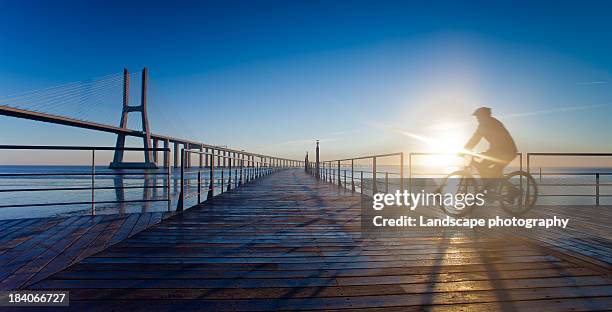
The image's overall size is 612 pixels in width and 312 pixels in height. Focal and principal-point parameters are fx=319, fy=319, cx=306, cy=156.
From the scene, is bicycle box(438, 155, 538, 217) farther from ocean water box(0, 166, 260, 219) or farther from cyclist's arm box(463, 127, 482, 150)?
ocean water box(0, 166, 260, 219)

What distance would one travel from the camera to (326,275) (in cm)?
203

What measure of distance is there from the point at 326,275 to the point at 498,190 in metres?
2.90

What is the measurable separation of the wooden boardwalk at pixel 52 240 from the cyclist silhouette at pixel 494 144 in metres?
3.95

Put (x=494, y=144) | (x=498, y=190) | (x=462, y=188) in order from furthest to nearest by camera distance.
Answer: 1. (x=462, y=188)
2. (x=498, y=190)
3. (x=494, y=144)

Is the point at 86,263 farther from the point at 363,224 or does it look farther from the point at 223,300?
the point at 363,224

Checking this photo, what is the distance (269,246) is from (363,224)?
1374 millimetres

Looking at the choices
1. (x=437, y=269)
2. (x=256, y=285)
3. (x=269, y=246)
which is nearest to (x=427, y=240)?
(x=437, y=269)

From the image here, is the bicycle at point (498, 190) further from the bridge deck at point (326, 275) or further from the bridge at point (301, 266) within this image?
the bridge deck at point (326, 275)

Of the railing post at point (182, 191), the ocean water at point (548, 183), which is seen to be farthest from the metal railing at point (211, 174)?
the ocean water at point (548, 183)

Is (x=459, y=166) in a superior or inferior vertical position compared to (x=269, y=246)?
superior

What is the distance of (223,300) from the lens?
1673mm

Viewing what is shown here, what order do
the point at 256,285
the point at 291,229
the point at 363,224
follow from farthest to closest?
1. the point at 363,224
2. the point at 291,229
3. the point at 256,285

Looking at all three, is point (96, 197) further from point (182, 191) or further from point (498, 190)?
point (498, 190)

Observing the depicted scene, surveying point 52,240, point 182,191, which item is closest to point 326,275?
point 52,240
